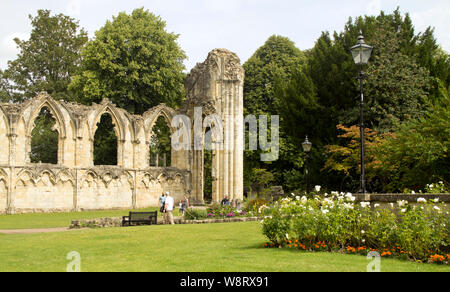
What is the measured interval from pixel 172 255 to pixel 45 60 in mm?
40201

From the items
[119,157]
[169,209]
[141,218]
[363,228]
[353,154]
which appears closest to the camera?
[363,228]

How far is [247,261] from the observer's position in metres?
8.69

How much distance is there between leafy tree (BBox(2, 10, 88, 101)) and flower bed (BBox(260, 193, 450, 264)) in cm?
3737

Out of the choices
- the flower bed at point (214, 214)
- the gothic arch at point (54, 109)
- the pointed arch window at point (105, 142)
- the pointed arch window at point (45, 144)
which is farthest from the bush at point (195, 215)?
the pointed arch window at point (45, 144)

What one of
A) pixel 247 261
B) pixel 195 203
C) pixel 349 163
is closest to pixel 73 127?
pixel 195 203

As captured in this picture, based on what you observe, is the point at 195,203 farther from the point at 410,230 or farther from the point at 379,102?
the point at 410,230

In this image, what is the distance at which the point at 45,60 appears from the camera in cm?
4566

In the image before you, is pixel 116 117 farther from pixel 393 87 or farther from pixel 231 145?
pixel 393 87

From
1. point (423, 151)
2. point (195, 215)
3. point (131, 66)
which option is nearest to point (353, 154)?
point (423, 151)

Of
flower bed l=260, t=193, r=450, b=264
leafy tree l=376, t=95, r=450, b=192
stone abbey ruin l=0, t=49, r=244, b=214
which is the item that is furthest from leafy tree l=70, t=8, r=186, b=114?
flower bed l=260, t=193, r=450, b=264

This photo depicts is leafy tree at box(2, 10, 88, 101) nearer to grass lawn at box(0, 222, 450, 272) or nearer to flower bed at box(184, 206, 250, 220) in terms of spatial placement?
flower bed at box(184, 206, 250, 220)

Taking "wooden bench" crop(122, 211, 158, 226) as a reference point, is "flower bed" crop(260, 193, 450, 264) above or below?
above

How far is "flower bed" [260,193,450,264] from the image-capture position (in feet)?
29.2
